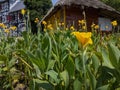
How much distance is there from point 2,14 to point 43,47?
38.7 meters

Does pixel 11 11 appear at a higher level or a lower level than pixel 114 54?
lower

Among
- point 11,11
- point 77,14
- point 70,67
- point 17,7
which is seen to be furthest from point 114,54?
point 17,7

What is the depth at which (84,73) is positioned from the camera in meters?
1.12

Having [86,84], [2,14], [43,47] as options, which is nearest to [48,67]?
[86,84]

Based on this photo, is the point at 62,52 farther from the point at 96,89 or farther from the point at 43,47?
the point at 96,89

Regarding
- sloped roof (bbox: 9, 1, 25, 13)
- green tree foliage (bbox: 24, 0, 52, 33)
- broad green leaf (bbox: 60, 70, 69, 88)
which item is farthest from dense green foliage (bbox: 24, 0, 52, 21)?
broad green leaf (bbox: 60, 70, 69, 88)

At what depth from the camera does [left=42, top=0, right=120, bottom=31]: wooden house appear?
58.1ft

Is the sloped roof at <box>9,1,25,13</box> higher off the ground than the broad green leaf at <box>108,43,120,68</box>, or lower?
higher

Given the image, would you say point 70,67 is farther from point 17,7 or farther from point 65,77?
point 17,7

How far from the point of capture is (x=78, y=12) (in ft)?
62.7

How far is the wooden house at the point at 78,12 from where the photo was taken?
58.1 ft

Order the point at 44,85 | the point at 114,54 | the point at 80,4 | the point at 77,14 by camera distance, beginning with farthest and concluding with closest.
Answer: the point at 77,14
the point at 80,4
the point at 44,85
the point at 114,54

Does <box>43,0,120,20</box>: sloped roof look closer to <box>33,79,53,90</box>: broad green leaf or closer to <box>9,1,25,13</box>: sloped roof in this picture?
<box>33,79,53,90</box>: broad green leaf

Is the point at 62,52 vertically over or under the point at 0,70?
over
